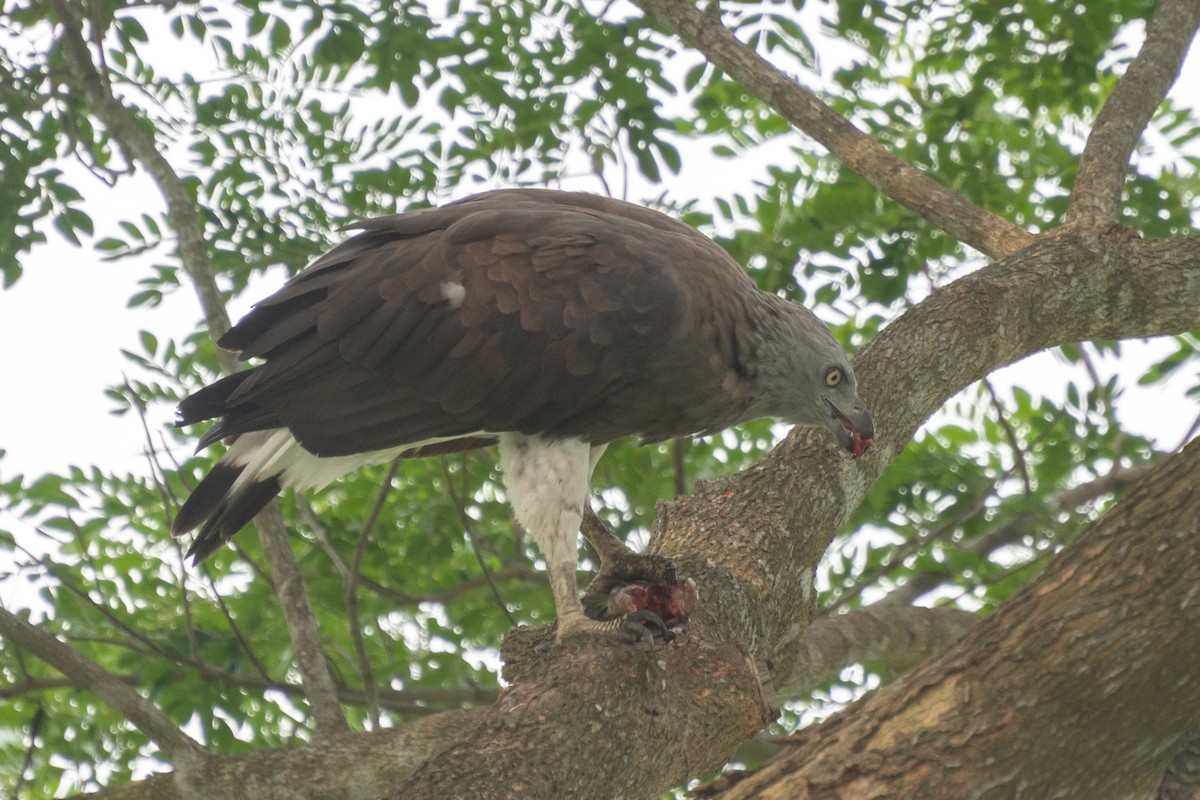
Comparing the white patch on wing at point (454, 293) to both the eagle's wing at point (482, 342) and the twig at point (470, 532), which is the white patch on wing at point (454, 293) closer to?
the eagle's wing at point (482, 342)

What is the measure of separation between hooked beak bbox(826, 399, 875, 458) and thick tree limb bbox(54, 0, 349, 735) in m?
1.98

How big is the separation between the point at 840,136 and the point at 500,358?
6.63 feet

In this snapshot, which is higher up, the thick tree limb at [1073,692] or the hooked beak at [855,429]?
the hooked beak at [855,429]

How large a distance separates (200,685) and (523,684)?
215cm

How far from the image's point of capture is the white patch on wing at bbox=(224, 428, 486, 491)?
12.2 feet

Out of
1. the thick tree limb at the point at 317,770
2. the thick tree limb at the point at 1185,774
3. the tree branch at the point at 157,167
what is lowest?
the thick tree limb at the point at 1185,774

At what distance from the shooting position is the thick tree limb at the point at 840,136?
4.67 meters

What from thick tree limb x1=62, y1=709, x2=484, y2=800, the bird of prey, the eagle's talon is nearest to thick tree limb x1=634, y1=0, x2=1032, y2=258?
the bird of prey

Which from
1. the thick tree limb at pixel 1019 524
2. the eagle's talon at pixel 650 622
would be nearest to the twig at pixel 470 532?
the eagle's talon at pixel 650 622

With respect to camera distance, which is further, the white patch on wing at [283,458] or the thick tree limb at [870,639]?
the thick tree limb at [870,639]

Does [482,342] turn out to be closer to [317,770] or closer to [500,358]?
[500,358]

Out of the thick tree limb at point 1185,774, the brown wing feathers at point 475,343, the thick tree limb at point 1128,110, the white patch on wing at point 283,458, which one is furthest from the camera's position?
the thick tree limb at point 1128,110

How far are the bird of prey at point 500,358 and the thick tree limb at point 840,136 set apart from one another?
1226 millimetres

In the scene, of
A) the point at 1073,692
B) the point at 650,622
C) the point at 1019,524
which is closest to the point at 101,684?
the point at 650,622
